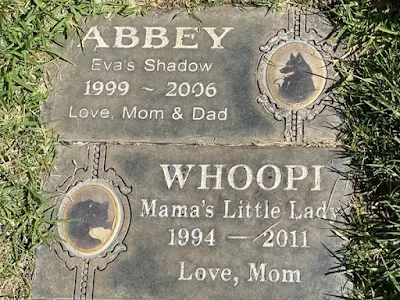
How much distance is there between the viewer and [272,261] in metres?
2.65

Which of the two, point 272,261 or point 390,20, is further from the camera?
point 390,20

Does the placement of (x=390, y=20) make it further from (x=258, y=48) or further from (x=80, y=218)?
(x=80, y=218)

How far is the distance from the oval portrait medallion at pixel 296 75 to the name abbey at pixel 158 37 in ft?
0.94

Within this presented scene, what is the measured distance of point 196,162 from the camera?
2801 mm

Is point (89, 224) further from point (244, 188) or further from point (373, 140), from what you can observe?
point (373, 140)

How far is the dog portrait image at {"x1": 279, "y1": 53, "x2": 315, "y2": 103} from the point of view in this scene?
2.84 meters

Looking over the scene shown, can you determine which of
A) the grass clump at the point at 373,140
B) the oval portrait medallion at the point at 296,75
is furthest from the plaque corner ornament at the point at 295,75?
the grass clump at the point at 373,140

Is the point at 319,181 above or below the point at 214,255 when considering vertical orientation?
above

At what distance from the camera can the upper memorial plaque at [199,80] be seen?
283cm

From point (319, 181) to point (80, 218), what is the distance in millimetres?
1095

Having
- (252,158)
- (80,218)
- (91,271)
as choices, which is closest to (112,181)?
(80,218)

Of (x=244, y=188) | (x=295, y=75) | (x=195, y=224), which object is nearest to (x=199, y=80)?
(x=295, y=75)

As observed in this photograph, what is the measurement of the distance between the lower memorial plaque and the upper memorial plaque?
102mm

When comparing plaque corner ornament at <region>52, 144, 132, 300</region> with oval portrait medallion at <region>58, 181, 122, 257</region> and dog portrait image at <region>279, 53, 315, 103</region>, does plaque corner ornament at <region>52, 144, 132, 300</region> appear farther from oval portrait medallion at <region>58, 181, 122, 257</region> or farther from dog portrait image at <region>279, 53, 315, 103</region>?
dog portrait image at <region>279, 53, 315, 103</region>
